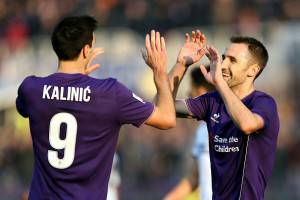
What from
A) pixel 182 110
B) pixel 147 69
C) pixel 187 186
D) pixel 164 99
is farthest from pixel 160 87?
pixel 147 69

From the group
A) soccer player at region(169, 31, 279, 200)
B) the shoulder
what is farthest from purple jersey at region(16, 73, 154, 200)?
the shoulder

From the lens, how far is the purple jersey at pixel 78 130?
7.43 metres

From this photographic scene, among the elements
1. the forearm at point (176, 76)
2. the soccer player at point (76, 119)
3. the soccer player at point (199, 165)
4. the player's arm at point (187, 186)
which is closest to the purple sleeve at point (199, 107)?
the forearm at point (176, 76)

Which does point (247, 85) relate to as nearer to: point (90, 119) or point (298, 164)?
point (90, 119)

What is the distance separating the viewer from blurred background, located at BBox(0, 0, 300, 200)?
2069cm

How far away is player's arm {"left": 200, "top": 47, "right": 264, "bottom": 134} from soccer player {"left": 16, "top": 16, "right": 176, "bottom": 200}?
52cm

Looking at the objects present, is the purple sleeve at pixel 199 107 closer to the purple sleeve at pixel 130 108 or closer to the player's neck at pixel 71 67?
the purple sleeve at pixel 130 108

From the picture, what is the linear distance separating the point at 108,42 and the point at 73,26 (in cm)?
1560

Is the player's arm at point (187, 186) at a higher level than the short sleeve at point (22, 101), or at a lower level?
lower

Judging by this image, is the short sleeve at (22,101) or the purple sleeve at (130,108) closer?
the purple sleeve at (130,108)

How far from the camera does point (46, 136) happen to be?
7508 millimetres

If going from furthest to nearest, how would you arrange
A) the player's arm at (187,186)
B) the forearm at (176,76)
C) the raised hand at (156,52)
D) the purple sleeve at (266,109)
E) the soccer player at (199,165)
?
1. the player's arm at (187,186)
2. the soccer player at (199,165)
3. the forearm at (176,76)
4. the raised hand at (156,52)
5. the purple sleeve at (266,109)

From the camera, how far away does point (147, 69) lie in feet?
74.1

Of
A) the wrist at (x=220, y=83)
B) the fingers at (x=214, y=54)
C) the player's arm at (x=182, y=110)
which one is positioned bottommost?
the player's arm at (x=182, y=110)
